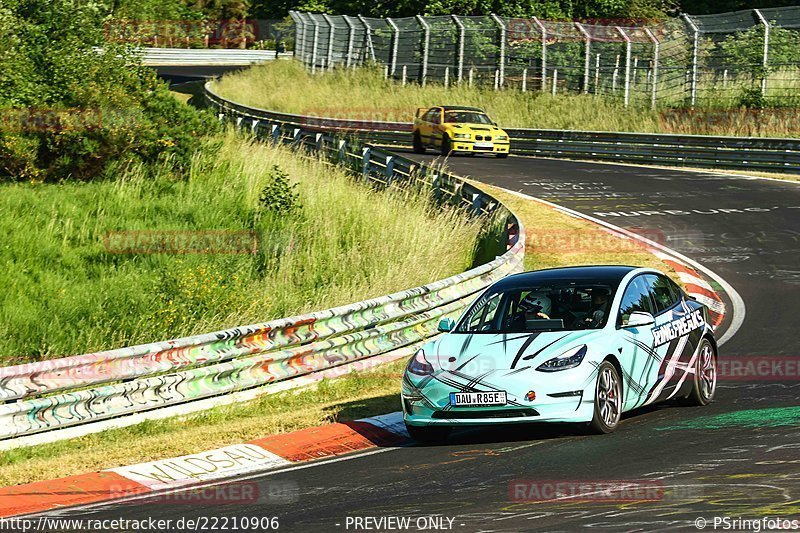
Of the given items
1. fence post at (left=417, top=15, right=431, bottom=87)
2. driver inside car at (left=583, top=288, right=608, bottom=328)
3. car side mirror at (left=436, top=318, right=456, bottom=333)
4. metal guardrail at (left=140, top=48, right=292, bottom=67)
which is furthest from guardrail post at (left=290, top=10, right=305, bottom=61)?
driver inside car at (left=583, top=288, right=608, bottom=328)

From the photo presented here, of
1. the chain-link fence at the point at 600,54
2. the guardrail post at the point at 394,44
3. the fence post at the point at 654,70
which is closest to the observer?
the chain-link fence at the point at 600,54

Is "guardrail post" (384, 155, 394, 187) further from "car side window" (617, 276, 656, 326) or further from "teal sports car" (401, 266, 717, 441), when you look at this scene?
"car side window" (617, 276, 656, 326)

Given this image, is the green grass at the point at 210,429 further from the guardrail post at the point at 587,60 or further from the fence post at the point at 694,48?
the guardrail post at the point at 587,60

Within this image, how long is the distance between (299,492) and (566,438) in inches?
101

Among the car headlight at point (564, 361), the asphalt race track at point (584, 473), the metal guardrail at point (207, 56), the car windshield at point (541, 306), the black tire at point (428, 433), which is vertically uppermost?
the car windshield at point (541, 306)

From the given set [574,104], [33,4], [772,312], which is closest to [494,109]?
[574,104]

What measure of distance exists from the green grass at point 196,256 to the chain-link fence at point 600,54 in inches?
658

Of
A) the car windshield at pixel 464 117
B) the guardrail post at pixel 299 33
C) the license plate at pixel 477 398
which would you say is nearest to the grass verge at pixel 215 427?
the license plate at pixel 477 398

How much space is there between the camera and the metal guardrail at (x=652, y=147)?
31438mm

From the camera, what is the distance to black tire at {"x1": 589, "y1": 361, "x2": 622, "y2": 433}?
9664 millimetres

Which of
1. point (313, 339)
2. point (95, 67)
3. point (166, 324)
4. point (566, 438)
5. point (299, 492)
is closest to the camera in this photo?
point (299, 492)

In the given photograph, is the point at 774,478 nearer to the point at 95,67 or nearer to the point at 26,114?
the point at 26,114

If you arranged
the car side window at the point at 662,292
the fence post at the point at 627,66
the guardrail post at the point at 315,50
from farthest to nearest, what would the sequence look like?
the guardrail post at the point at 315,50, the fence post at the point at 627,66, the car side window at the point at 662,292

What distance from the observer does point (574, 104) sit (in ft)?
140
